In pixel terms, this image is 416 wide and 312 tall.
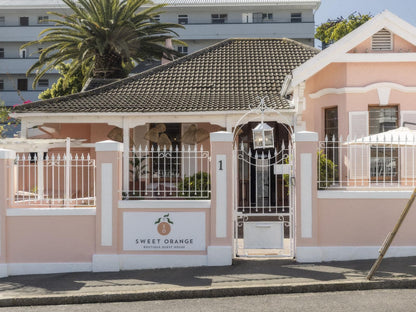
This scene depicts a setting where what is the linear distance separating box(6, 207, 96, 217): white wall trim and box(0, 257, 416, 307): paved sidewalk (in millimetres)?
988

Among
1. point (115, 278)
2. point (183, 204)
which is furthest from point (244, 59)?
point (115, 278)

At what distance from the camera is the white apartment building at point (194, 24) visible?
4475 cm

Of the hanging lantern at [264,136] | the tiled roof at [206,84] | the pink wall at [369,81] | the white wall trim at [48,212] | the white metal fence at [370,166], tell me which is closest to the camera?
the white wall trim at [48,212]

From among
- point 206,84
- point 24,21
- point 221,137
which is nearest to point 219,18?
point 24,21

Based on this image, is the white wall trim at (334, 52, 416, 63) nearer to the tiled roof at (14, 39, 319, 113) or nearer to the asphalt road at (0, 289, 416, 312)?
the tiled roof at (14, 39, 319, 113)

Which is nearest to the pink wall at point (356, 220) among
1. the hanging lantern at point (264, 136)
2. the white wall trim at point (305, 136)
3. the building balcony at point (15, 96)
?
the white wall trim at point (305, 136)

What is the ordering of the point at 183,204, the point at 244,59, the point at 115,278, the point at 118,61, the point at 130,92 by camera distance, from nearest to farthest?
the point at 115,278, the point at 183,204, the point at 130,92, the point at 244,59, the point at 118,61

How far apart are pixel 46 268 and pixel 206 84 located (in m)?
9.23

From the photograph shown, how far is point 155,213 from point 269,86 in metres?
8.38

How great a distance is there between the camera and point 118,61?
2433 centimetres

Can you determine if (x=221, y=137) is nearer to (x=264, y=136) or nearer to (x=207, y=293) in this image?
(x=264, y=136)

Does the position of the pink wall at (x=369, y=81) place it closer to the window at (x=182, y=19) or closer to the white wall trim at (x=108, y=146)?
the white wall trim at (x=108, y=146)

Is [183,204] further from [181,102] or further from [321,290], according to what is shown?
[181,102]

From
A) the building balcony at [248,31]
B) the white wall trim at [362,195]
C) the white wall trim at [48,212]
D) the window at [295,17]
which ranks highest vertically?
the window at [295,17]
